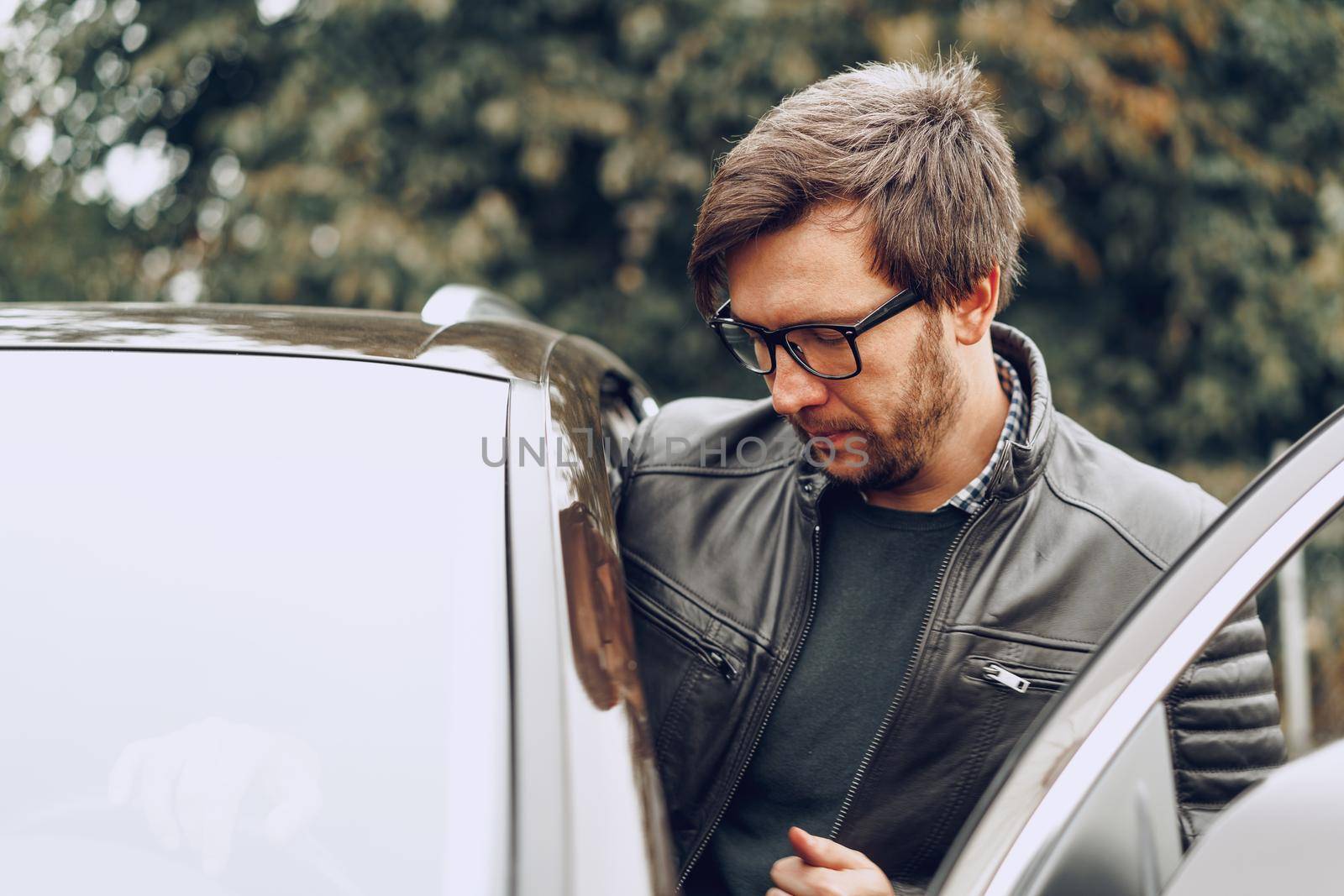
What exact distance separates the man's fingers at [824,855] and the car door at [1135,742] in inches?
12.0

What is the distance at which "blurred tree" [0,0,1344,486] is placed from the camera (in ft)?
17.1

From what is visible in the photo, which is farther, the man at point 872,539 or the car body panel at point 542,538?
the man at point 872,539

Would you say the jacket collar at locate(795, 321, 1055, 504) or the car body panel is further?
the jacket collar at locate(795, 321, 1055, 504)

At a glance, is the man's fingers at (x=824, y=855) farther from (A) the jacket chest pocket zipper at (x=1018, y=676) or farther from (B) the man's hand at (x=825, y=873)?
(A) the jacket chest pocket zipper at (x=1018, y=676)

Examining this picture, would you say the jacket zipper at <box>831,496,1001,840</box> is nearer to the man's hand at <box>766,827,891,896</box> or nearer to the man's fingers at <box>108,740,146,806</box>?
the man's hand at <box>766,827,891,896</box>

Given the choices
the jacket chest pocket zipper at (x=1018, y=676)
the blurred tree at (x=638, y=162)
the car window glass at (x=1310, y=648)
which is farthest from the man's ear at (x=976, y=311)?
the blurred tree at (x=638, y=162)

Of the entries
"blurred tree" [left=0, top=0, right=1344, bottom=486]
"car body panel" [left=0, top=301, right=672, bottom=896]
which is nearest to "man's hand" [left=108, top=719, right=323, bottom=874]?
"car body panel" [left=0, top=301, right=672, bottom=896]

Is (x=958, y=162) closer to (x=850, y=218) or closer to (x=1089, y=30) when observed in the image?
(x=850, y=218)

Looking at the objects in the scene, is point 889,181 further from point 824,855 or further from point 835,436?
point 824,855

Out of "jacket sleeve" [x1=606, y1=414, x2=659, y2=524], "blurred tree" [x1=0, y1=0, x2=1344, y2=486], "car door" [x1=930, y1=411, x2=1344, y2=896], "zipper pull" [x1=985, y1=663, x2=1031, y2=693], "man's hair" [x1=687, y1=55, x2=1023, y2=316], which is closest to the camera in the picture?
"car door" [x1=930, y1=411, x2=1344, y2=896]

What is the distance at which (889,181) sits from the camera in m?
1.64

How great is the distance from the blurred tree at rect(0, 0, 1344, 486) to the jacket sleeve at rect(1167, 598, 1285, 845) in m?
3.95

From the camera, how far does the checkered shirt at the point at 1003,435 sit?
1.65m

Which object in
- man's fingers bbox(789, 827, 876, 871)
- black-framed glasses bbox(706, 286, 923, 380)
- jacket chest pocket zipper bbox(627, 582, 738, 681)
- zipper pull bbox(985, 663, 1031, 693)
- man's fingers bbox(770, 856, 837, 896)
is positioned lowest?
man's fingers bbox(770, 856, 837, 896)
